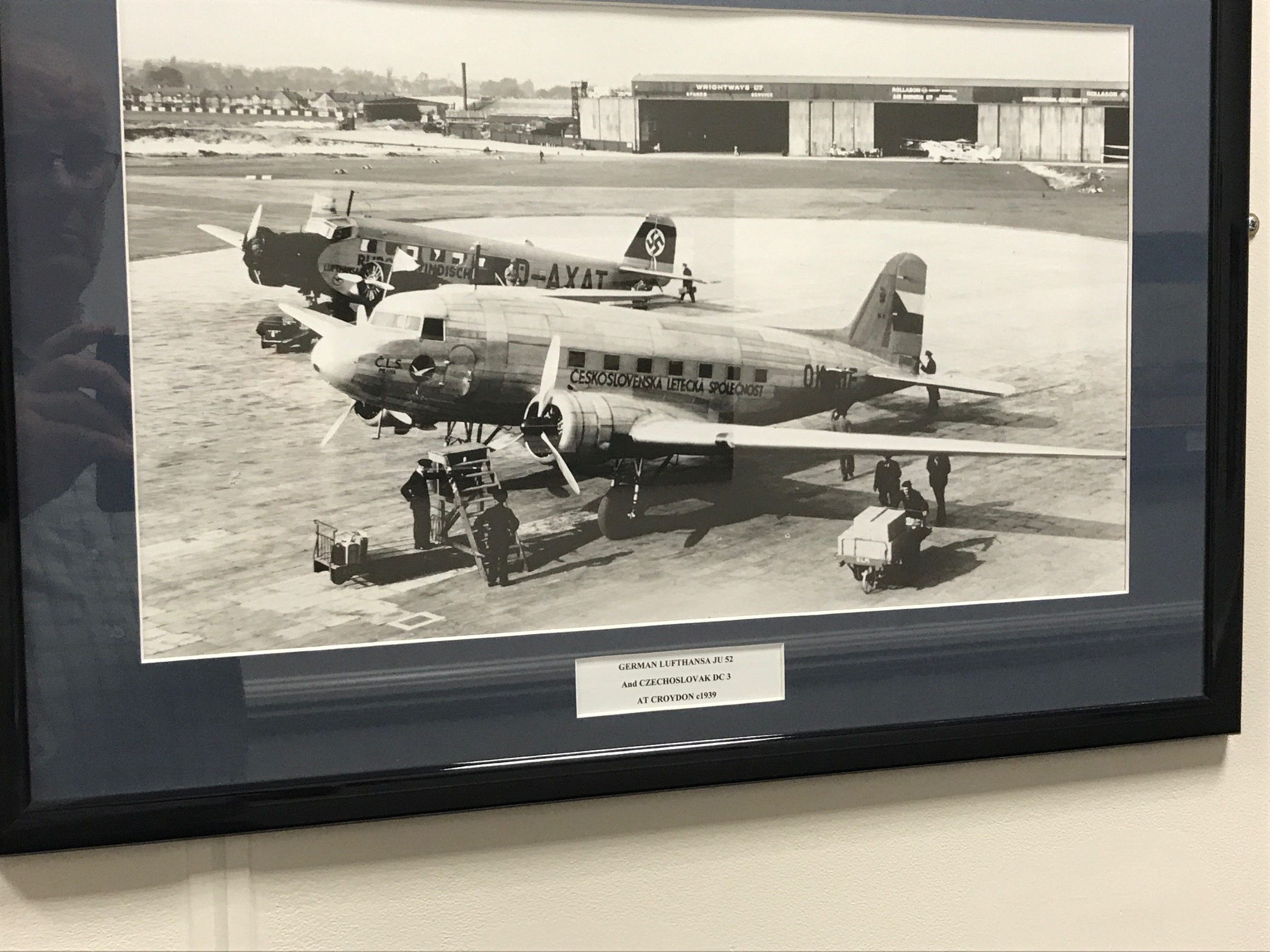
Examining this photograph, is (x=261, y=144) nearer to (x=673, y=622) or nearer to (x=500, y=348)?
(x=500, y=348)

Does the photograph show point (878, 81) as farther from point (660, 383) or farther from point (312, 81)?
point (312, 81)

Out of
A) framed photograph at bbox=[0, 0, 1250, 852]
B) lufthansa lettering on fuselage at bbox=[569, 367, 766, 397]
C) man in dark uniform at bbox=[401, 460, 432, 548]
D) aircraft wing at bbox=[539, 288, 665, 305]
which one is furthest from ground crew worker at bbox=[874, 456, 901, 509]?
man in dark uniform at bbox=[401, 460, 432, 548]

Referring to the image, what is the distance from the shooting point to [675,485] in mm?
779

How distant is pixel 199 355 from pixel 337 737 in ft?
0.92

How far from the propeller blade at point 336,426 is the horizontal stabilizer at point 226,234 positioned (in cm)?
13

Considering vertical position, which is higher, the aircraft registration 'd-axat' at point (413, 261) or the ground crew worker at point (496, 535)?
the aircraft registration 'd-axat' at point (413, 261)

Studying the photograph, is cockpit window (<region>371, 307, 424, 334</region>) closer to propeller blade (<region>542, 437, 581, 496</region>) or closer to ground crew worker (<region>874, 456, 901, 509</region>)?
propeller blade (<region>542, 437, 581, 496</region>)

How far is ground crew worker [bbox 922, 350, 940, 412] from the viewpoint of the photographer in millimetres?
827

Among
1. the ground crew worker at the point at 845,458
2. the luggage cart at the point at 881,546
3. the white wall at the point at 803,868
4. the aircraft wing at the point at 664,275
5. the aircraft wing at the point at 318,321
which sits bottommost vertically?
the white wall at the point at 803,868

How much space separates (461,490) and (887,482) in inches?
13.2

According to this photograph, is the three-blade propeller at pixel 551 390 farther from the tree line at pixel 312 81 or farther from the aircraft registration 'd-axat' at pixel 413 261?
the tree line at pixel 312 81

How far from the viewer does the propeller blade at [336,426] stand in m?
0.72

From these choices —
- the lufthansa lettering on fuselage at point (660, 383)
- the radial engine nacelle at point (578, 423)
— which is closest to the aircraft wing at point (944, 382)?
the lufthansa lettering on fuselage at point (660, 383)

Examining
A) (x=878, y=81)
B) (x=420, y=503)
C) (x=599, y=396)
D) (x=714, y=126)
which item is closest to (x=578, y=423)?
(x=599, y=396)
